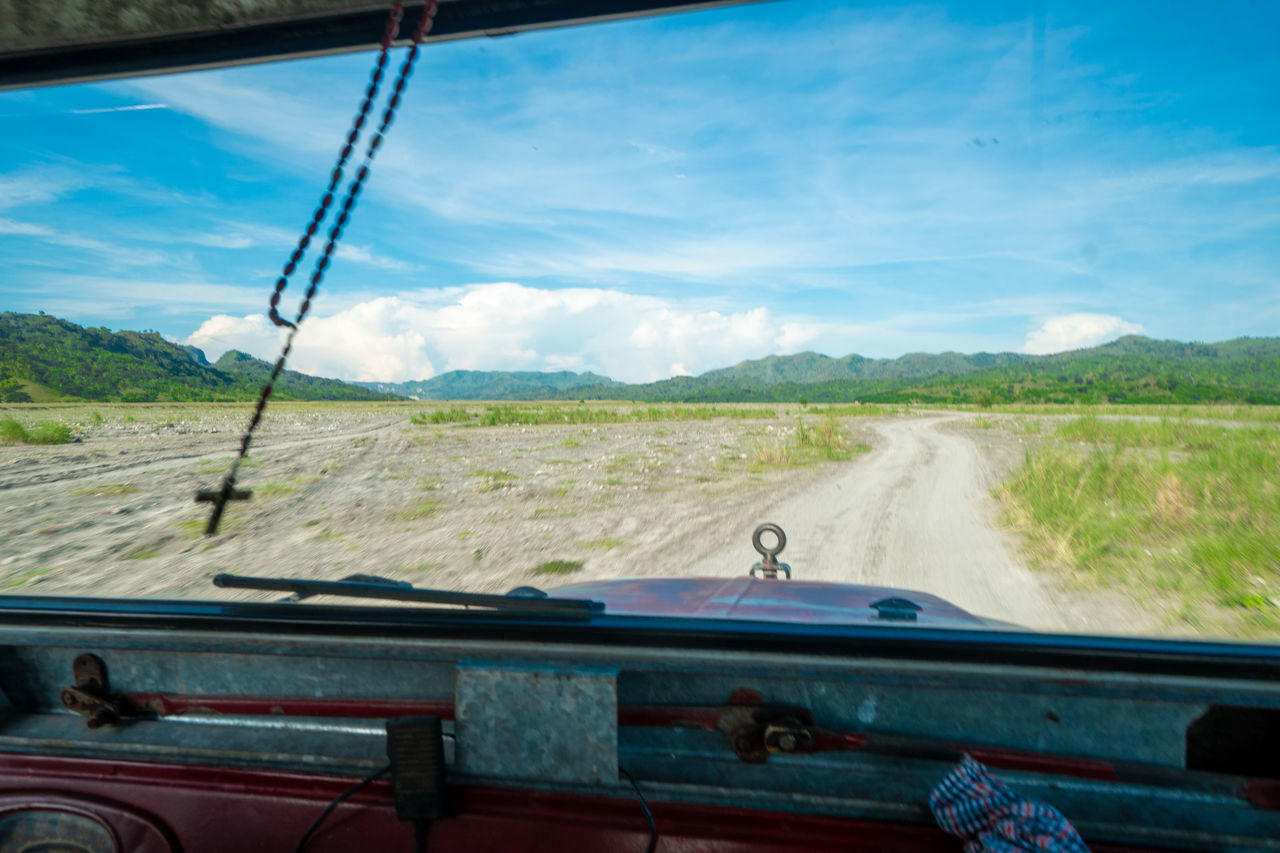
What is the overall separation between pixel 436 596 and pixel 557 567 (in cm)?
176

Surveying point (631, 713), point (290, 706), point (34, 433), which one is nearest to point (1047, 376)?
point (631, 713)

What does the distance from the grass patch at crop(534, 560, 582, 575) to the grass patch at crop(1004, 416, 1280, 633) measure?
185cm

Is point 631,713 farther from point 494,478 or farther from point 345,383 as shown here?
point 494,478

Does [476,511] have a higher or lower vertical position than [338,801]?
higher

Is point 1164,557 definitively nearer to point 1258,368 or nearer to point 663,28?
point 1258,368

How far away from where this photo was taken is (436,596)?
131cm

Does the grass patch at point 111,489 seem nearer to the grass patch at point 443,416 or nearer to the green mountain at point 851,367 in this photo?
the grass patch at point 443,416

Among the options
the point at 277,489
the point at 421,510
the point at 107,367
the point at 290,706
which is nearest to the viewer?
the point at 290,706

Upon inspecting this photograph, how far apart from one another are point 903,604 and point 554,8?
1.63 meters

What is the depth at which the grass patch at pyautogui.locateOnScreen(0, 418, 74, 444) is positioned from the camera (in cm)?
181

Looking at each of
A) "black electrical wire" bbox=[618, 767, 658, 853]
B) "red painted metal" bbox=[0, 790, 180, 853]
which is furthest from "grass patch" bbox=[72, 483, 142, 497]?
"black electrical wire" bbox=[618, 767, 658, 853]

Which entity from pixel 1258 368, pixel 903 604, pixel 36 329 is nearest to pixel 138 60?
pixel 36 329

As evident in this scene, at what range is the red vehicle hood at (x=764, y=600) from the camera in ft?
5.01

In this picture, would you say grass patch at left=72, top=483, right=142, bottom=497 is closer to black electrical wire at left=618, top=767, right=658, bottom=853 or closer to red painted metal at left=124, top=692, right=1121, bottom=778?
red painted metal at left=124, top=692, right=1121, bottom=778
